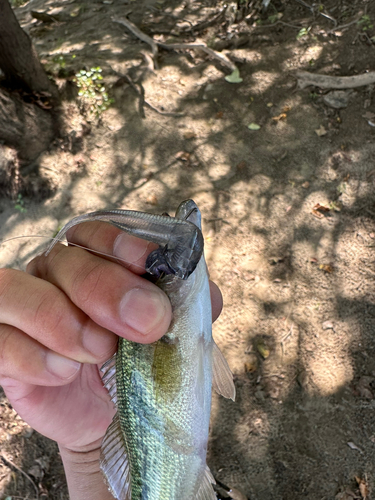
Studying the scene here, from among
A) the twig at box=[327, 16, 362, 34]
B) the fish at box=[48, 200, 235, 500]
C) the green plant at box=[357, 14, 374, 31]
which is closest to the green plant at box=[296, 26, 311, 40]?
the twig at box=[327, 16, 362, 34]

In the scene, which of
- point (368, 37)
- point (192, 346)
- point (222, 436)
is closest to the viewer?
point (192, 346)

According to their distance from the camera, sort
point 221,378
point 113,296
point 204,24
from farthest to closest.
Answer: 1. point 204,24
2. point 221,378
3. point 113,296

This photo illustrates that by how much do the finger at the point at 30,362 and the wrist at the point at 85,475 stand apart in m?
0.88

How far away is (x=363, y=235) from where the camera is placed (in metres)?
4.52

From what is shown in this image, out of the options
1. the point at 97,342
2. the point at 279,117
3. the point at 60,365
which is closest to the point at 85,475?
the point at 60,365

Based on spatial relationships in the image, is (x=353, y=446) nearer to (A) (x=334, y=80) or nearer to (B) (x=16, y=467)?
(B) (x=16, y=467)

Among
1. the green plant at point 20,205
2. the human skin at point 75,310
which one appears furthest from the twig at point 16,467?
the green plant at point 20,205

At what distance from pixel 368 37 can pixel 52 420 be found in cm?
714

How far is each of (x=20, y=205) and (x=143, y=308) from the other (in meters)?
4.39

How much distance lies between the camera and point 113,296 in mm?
1756

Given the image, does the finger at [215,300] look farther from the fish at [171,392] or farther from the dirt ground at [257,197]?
the dirt ground at [257,197]

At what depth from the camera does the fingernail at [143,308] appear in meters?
1.64

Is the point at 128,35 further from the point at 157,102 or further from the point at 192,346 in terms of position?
the point at 192,346

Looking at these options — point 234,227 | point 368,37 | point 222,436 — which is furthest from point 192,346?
point 368,37
